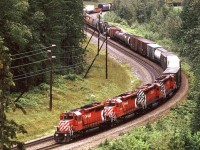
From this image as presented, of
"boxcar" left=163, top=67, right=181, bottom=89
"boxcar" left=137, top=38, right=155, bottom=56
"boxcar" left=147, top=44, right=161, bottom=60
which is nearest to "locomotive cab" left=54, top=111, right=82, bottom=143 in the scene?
"boxcar" left=163, top=67, right=181, bottom=89

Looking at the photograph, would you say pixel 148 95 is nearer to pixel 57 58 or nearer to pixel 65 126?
pixel 65 126

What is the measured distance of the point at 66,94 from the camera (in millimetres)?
65812

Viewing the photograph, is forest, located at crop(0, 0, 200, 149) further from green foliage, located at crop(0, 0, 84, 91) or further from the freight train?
the freight train

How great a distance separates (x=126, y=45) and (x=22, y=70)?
54940 millimetres

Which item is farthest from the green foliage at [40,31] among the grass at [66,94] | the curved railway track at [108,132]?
the curved railway track at [108,132]

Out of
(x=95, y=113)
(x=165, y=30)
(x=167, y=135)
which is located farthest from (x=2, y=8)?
(x=165, y=30)

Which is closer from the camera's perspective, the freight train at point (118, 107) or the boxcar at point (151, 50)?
the freight train at point (118, 107)

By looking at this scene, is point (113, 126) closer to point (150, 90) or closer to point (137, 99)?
point (137, 99)

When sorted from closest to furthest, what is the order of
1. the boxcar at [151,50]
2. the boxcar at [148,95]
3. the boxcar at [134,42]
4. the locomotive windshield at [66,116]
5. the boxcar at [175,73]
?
the locomotive windshield at [66,116] → the boxcar at [148,95] → the boxcar at [175,73] → the boxcar at [151,50] → the boxcar at [134,42]

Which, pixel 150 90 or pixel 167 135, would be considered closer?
pixel 167 135

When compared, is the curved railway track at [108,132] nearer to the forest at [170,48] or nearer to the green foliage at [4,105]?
the forest at [170,48]

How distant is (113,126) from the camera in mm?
51312

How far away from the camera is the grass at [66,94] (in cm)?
5146

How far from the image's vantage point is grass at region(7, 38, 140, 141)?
169ft
